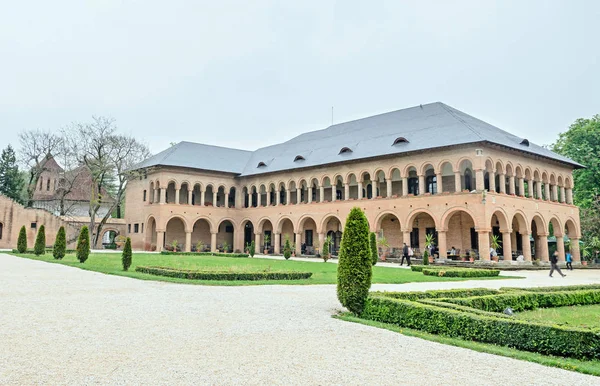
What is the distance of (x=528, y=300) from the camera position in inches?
391

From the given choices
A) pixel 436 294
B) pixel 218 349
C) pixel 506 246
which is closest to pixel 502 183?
pixel 506 246

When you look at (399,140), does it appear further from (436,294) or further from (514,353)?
(514,353)

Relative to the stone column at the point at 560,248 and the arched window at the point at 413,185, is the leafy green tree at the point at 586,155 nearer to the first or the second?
the stone column at the point at 560,248

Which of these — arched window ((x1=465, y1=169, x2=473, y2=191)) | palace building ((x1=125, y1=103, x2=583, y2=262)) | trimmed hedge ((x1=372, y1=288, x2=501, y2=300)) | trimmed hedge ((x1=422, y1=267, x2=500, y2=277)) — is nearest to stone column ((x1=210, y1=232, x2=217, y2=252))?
palace building ((x1=125, y1=103, x2=583, y2=262))

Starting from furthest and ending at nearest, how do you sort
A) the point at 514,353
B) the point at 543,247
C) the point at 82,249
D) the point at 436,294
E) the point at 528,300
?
1. the point at 543,247
2. the point at 82,249
3. the point at 528,300
4. the point at 436,294
5. the point at 514,353

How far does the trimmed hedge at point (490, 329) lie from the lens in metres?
5.61

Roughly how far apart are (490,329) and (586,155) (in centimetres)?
3559

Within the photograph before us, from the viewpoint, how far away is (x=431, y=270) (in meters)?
19.1

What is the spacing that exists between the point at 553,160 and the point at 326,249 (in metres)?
16.7

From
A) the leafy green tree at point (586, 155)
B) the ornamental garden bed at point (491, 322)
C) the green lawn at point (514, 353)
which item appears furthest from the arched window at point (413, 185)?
the green lawn at point (514, 353)

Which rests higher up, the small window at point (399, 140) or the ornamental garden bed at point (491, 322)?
the small window at point (399, 140)

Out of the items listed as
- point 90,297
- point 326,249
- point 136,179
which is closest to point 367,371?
point 90,297

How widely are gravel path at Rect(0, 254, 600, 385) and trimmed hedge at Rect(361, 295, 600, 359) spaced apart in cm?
67

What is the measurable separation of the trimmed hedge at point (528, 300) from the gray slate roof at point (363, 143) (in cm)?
1631
